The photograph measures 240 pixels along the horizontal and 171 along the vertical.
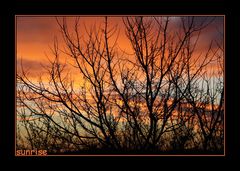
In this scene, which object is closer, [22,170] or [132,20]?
[22,170]

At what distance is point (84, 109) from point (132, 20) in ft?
2.85

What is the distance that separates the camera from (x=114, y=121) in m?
3.03

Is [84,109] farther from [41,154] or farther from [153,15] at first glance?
[153,15]

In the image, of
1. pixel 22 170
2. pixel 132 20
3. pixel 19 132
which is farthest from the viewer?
pixel 132 20

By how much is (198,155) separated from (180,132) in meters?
0.34

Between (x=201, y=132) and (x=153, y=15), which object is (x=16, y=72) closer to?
(x=153, y=15)

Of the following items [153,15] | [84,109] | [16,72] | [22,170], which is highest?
[153,15]

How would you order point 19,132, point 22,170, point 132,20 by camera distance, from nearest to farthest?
point 22,170 → point 19,132 → point 132,20

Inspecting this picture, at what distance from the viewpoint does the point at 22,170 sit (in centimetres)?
268

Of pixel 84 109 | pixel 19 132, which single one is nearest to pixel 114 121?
pixel 84 109

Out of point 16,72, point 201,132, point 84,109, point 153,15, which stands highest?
point 153,15

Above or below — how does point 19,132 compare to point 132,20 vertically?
below
